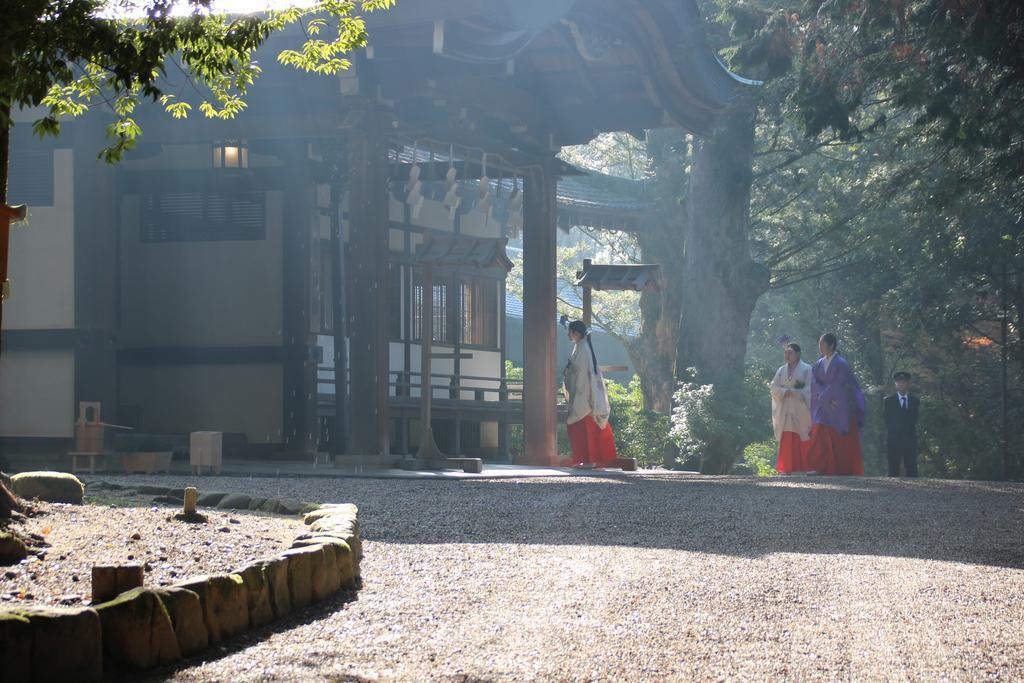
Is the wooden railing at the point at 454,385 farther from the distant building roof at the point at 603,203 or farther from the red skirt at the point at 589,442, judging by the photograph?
the distant building roof at the point at 603,203

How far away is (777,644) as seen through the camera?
4.80 m

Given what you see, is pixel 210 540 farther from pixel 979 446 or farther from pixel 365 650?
pixel 979 446

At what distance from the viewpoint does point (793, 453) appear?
1619 cm

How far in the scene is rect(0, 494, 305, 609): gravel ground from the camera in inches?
200

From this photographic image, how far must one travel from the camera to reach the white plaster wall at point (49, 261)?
46.3ft

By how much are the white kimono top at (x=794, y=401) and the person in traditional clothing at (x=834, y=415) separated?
0.96 ft

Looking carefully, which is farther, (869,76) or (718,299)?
(718,299)

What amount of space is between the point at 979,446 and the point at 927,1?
34.5ft

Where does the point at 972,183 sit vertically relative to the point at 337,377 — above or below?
above

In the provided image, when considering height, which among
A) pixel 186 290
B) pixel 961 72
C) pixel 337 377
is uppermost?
pixel 961 72

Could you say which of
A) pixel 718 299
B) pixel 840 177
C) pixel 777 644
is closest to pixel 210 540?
pixel 777 644

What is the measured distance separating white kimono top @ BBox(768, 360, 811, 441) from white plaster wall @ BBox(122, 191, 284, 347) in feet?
19.8

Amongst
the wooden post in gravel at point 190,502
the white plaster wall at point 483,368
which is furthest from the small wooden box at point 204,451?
the white plaster wall at point 483,368

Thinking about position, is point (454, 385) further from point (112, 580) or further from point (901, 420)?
point (112, 580)
